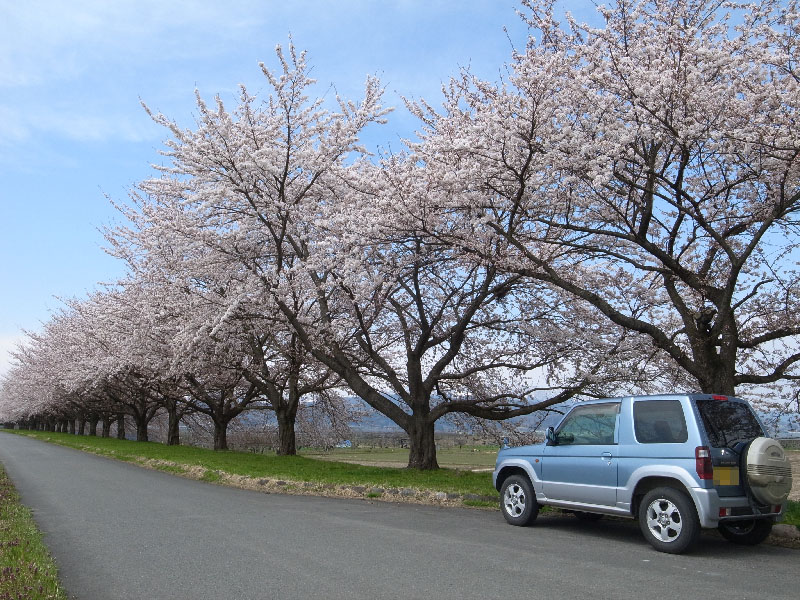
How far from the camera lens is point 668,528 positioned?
721cm

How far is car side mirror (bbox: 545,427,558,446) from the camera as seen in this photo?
881 cm

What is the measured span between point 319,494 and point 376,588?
7.57 m

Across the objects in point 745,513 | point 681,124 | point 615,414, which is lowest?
point 745,513

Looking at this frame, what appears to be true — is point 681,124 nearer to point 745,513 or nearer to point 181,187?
point 745,513

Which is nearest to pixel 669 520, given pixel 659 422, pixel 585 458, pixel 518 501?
pixel 659 422

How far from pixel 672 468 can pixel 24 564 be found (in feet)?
22.2

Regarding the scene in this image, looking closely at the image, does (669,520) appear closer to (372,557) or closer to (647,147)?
(372,557)

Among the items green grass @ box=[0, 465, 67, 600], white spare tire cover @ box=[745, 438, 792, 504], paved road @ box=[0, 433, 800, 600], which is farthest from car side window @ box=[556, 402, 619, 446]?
green grass @ box=[0, 465, 67, 600]

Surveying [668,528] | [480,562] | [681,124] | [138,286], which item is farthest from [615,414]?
[138,286]

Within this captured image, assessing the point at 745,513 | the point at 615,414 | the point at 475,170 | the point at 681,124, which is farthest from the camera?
the point at 475,170

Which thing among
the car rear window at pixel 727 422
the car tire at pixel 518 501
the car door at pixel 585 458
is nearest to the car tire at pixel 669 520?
the car door at pixel 585 458

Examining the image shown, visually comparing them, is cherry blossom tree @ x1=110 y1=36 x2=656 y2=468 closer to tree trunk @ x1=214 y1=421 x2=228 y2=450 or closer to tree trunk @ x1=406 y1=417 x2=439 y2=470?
tree trunk @ x1=406 y1=417 x2=439 y2=470

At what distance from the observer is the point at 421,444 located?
56.3ft

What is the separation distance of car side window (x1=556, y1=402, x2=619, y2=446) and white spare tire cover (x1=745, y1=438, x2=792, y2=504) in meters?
1.55
